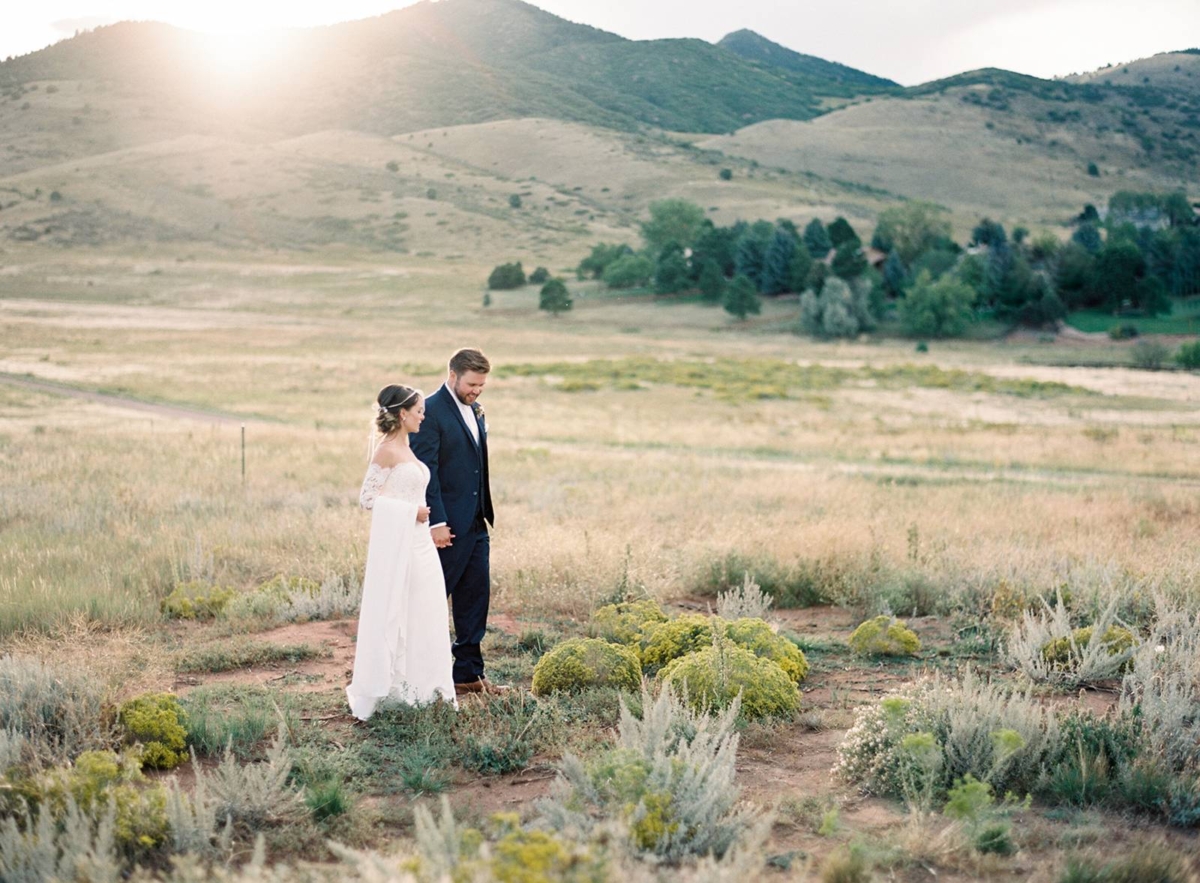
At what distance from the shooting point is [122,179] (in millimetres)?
113062

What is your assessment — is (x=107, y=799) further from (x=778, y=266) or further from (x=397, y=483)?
(x=778, y=266)

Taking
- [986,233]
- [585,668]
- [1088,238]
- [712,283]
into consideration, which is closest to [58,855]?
[585,668]

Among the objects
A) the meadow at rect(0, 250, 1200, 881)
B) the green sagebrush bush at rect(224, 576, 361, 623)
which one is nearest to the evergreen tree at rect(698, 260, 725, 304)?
the meadow at rect(0, 250, 1200, 881)

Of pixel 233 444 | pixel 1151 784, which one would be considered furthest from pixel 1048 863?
pixel 233 444

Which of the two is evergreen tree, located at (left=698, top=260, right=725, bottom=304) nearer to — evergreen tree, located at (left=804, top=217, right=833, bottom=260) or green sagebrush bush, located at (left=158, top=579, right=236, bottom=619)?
evergreen tree, located at (left=804, top=217, right=833, bottom=260)

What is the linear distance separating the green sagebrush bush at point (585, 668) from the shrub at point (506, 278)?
78.8 metres

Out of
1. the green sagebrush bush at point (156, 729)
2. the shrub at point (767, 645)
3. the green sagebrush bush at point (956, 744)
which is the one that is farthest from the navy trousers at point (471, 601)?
the green sagebrush bush at point (956, 744)

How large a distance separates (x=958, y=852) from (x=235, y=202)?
121m

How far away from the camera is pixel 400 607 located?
6.01 m

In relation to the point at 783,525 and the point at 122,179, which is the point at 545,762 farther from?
the point at 122,179

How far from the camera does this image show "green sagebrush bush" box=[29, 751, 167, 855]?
3941 mm

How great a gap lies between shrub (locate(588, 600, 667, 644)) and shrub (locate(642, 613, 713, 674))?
1.03 feet

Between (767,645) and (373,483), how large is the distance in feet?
9.10

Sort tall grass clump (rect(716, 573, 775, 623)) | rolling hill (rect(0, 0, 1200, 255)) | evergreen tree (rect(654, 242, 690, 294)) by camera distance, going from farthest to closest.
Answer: rolling hill (rect(0, 0, 1200, 255)), evergreen tree (rect(654, 242, 690, 294)), tall grass clump (rect(716, 573, 775, 623))
